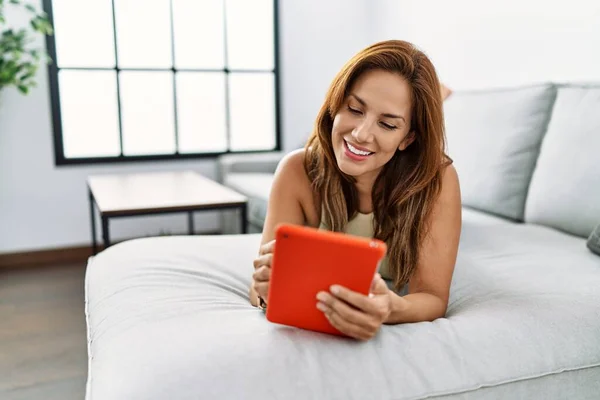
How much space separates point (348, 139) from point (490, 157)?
120cm

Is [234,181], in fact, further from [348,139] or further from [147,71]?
[348,139]

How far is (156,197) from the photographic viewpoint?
2.41 metres

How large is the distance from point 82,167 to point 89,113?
13.8 inches

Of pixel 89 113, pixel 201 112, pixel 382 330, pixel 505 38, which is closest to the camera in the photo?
pixel 382 330

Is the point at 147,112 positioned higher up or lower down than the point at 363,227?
higher up

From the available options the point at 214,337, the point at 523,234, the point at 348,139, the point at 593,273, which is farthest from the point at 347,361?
the point at 523,234

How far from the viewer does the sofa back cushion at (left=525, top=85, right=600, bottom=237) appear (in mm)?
1704

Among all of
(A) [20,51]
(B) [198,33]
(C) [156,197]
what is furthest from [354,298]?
(B) [198,33]

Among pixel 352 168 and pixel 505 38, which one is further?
pixel 505 38

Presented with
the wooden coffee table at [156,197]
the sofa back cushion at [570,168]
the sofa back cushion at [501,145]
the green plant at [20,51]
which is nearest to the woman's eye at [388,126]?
the sofa back cushion at [570,168]

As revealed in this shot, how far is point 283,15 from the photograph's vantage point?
3729 millimetres

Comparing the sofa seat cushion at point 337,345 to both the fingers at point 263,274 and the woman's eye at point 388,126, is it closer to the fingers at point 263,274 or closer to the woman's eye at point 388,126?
the fingers at point 263,274

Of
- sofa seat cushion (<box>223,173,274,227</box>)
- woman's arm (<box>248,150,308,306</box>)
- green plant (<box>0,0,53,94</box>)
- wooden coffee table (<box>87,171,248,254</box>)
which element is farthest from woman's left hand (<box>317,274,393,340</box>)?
green plant (<box>0,0,53,94</box>)

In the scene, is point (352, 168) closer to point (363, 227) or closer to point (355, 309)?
point (363, 227)
